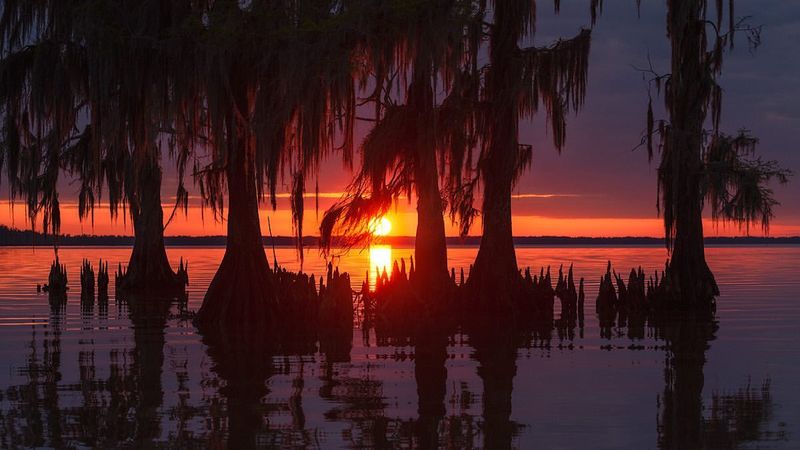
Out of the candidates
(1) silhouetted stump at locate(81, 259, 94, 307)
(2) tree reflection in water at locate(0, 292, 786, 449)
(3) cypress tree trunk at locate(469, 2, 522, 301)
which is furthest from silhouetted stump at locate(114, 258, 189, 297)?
(2) tree reflection in water at locate(0, 292, 786, 449)

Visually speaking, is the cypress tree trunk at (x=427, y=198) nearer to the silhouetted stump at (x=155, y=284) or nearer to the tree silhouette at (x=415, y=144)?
the tree silhouette at (x=415, y=144)

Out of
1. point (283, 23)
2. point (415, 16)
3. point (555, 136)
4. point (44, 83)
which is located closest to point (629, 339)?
point (555, 136)

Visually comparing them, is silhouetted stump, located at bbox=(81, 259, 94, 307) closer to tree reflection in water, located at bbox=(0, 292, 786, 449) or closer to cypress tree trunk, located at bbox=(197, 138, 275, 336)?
cypress tree trunk, located at bbox=(197, 138, 275, 336)

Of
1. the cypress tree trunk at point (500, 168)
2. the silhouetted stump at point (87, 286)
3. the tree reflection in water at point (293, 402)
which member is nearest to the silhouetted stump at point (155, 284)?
the silhouetted stump at point (87, 286)

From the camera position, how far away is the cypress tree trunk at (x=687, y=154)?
77.5ft

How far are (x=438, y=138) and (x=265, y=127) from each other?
175 inches

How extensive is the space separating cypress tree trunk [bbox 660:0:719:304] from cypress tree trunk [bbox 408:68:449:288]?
21.3 ft

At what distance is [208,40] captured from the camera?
18.1 metres

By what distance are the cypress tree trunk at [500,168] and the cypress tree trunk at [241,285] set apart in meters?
4.98

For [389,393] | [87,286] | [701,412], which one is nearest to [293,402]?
[389,393]

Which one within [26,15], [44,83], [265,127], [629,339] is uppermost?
[26,15]

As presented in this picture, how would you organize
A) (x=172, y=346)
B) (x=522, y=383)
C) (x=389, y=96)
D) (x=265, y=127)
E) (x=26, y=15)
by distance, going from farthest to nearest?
(x=26, y=15)
(x=389, y=96)
(x=265, y=127)
(x=172, y=346)
(x=522, y=383)

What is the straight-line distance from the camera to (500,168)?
22359mm

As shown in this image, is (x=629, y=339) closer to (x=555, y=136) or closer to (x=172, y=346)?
(x=555, y=136)
